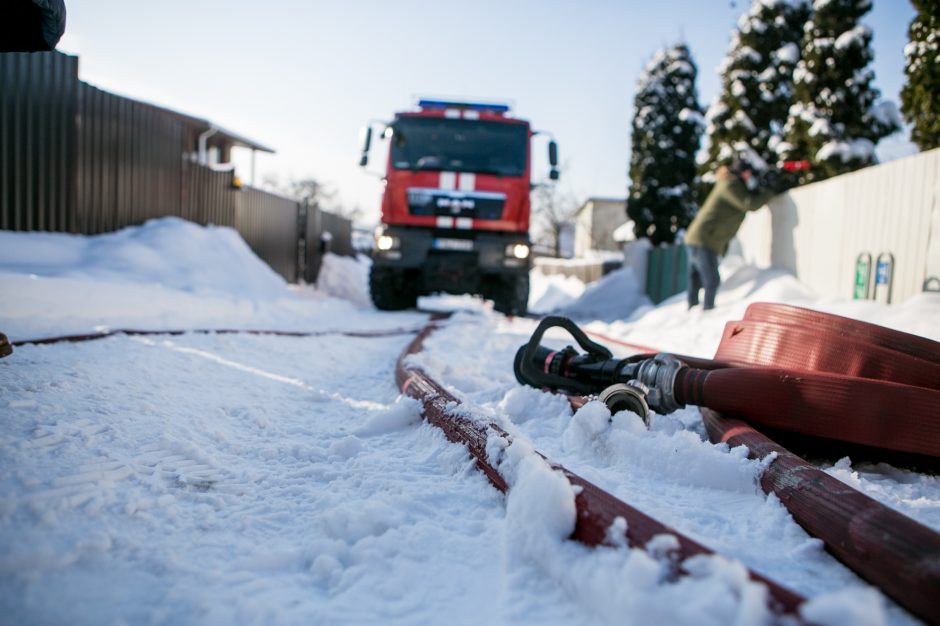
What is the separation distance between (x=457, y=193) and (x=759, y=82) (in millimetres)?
11003

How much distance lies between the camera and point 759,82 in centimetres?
1536

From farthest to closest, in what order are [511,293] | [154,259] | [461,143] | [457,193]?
[511,293], [461,143], [457,193], [154,259]

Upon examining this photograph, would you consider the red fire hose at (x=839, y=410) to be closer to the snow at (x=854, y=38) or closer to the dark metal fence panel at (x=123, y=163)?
the dark metal fence panel at (x=123, y=163)

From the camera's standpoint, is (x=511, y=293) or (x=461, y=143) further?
(x=511, y=293)

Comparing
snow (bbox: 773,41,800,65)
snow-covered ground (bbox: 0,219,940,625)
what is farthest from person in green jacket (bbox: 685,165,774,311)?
snow (bbox: 773,41,800,65)

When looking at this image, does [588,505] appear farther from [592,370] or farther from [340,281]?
[340,281]

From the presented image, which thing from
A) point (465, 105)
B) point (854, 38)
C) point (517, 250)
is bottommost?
point (517, 250)

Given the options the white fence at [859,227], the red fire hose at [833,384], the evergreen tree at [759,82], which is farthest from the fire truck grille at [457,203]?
the evergreen tree at [759,82]

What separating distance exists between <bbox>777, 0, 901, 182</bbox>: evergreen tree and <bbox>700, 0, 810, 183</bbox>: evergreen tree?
302 centimetres

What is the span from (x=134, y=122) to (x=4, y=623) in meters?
8.83

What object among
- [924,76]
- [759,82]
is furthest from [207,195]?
[759,82]

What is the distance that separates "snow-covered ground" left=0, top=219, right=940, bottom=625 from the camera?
42.5 inches

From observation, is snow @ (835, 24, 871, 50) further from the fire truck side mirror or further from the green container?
the fire truck side mirror

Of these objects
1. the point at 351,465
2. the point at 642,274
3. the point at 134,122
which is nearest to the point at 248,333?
the point at 351,465
